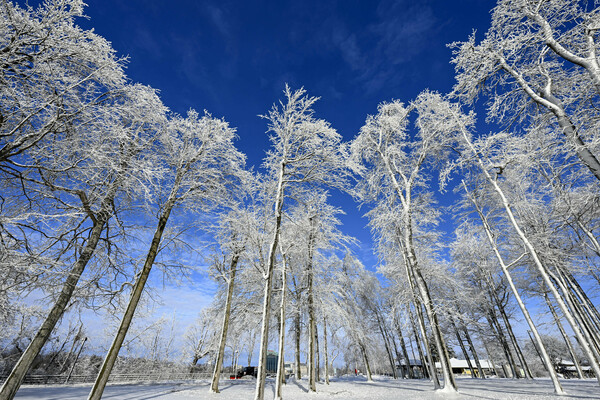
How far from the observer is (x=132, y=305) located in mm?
7246

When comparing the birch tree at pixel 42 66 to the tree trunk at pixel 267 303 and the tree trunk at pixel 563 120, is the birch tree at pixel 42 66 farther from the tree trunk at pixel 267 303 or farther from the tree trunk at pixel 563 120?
the tree trunk at pixel 563 120

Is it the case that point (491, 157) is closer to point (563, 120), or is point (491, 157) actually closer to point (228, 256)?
point (563, 120)

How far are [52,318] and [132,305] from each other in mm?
2283

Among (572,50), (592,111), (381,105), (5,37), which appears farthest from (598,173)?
(5,37)

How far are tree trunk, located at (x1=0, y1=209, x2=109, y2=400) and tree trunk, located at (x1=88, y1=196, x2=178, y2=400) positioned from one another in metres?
1.51

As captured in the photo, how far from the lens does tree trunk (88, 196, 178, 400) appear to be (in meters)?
6.24

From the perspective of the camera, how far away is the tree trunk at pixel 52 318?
6105 millimetres

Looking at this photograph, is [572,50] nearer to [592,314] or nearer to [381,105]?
[381,105]

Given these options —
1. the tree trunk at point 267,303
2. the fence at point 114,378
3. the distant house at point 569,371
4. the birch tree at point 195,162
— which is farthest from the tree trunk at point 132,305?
the distant house at point 569,371

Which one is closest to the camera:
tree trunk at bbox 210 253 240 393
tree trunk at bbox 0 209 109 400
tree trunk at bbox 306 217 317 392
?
tree trunk at bbox 0 209 109 400

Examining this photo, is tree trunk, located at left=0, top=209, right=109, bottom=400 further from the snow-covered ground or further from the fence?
the fence

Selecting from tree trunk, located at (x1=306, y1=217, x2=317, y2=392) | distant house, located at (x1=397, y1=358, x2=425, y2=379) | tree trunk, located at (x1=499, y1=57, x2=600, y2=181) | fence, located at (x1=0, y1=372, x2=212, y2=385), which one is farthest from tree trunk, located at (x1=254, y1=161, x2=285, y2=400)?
distant house, located at (x1=397, y1=358, x2=425, y2=379)

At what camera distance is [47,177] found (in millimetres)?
5883

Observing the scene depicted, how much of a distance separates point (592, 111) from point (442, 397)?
886 cm
